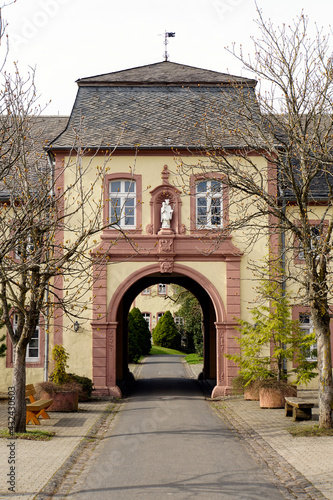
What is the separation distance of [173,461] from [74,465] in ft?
4.79

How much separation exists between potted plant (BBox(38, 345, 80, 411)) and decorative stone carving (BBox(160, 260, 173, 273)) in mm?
4505

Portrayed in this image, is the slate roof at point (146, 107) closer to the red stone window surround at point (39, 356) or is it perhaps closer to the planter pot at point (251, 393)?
the red stone window surround at point (39, 356)

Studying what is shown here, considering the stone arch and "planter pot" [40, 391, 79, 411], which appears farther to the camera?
the stone arch

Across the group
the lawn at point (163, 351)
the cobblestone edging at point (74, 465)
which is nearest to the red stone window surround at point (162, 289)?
the lawn at point (163, 351)

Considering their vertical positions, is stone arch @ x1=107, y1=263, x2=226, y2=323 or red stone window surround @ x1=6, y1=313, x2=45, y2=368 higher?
stone arch @ x1=107, y1=263, x2=226, y2=323

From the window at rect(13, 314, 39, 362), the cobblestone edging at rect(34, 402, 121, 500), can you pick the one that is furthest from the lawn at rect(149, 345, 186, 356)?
the cobblestone edging at rect(34, 402, 121, 500)

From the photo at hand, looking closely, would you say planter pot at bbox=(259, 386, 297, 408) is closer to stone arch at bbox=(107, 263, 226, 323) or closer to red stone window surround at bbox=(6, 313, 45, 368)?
stone arch at bbox=(107, 263, 226, 323)

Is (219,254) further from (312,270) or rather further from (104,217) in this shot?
(312,270)

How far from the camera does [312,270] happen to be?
12031 mm

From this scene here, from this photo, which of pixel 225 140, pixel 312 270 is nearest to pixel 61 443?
pixel 312 270

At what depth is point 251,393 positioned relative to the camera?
17891 mm

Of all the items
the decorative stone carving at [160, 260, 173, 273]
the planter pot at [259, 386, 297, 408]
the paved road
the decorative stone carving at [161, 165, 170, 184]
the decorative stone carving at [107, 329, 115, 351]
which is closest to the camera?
the paved road

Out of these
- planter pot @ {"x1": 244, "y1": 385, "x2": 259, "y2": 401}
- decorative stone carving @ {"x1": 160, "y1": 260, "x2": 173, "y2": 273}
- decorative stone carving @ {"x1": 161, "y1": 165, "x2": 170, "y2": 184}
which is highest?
decorative stone carving @ {"x1": 161, "y1": 165, "x2": 170, "y2": 184}

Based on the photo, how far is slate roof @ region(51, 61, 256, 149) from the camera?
2016cm
